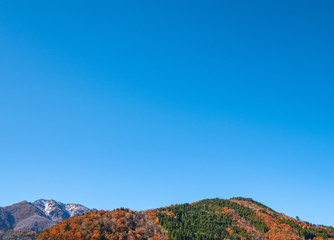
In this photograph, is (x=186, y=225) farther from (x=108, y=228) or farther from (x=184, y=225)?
(x=108, y=228)

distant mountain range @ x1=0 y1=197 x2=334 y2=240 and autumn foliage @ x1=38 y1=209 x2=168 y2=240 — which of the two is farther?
distant mountain range @ x1=0 y1=197 x2=334 y2=240

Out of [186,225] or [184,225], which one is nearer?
[184,225]

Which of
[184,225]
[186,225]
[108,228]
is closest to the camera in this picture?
[108,228]

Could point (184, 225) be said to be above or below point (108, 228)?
above

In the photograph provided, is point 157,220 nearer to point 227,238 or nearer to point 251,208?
point 227,238

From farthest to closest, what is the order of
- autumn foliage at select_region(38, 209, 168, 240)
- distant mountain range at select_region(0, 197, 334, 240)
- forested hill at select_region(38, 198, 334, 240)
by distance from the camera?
1. forested hill at select_region(38, 198, 334, 240)
2. distant mountain range at select_region(0, 197, 334, 240)
3. autumn foliage at select_region(38, 209, 168, 240)

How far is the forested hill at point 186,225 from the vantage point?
7275cm

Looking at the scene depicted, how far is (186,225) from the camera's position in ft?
290

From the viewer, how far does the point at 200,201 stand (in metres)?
124

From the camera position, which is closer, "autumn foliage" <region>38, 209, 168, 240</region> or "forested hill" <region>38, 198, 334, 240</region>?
"autumn foliage" <region>38, 209, 168, 240</region>

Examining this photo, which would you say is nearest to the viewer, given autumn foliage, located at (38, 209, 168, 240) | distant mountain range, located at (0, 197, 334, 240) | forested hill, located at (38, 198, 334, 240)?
autumn foliage, located at (38, 209, 168, 240)

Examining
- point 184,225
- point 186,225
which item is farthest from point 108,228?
point 186,225

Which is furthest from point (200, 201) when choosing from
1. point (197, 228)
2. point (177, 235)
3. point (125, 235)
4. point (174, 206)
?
point (125, 235)

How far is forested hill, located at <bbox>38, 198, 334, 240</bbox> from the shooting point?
2864 inches
